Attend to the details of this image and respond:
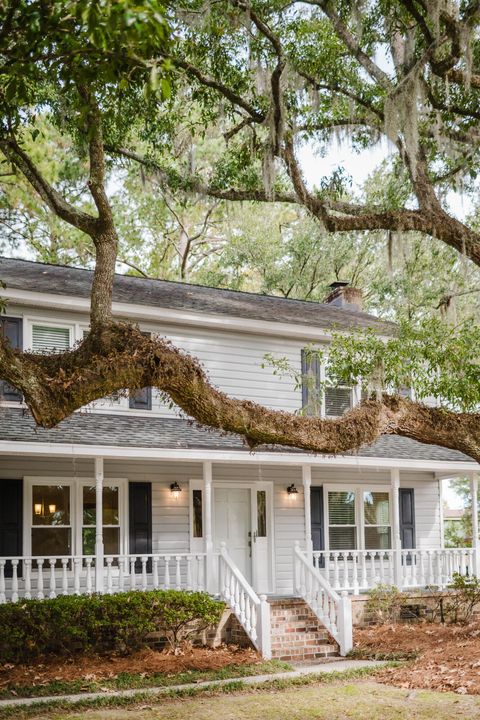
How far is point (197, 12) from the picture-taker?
37.9ft

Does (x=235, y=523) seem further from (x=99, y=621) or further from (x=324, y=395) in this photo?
(x=99, y=621)

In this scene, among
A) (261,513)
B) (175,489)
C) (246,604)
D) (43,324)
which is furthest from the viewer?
(261,513)

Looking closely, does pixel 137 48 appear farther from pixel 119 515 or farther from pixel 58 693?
pixel 119 515

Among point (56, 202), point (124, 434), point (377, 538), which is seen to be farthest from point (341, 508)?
point (56, 202)

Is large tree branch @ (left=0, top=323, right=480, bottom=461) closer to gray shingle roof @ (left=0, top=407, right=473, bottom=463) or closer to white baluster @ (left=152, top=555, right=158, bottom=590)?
gray shingle roof @ (left=0, top=407, right=473, bottom=463)

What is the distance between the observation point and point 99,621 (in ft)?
39.5

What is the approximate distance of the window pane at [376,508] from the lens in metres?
17.5

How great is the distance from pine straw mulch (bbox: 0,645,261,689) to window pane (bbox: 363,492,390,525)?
527cm

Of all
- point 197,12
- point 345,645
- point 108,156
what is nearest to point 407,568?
point 345,645

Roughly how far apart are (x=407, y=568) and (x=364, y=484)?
76.5 inches

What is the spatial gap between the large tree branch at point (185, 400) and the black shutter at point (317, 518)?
22.4ft

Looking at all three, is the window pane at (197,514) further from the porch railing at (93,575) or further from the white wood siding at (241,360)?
the white wood siding at (241,360)

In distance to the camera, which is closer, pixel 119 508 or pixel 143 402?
pixel 119 508

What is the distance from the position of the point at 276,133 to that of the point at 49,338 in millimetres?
5668
